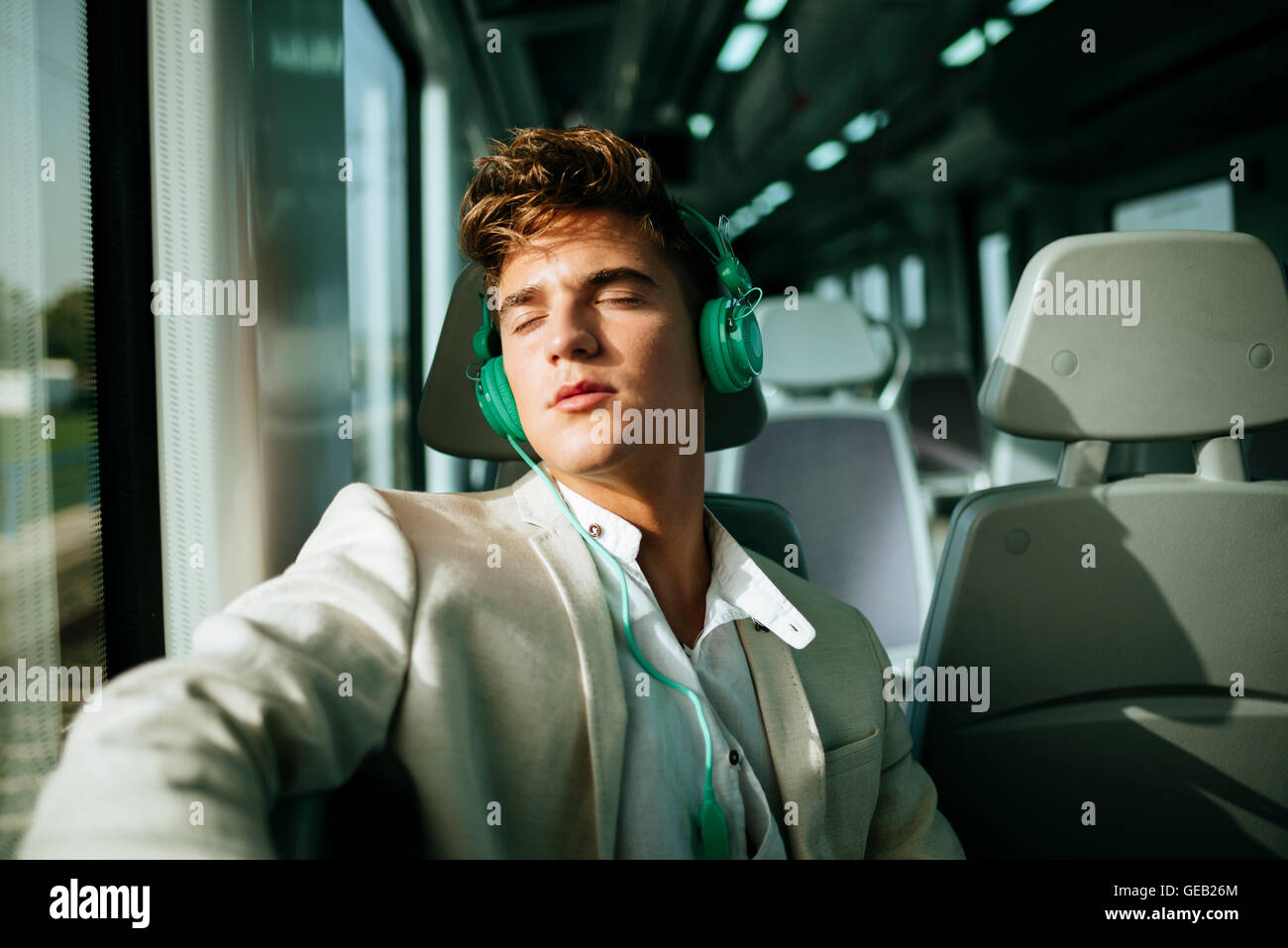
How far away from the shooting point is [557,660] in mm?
921

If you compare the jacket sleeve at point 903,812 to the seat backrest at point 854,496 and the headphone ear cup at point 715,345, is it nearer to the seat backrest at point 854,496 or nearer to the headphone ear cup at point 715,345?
the headphone ear cup at point 715,345

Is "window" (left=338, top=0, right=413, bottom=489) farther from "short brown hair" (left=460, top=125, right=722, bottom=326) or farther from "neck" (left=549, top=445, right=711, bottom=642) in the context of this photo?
"neck" (left=549, top=445, right=711, bottom=642)

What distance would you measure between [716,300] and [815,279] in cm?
1244

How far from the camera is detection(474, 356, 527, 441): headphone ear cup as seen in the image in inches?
46.4

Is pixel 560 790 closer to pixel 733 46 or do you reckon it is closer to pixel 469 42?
pixel 469 42

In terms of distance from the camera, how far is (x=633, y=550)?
110 centimetres

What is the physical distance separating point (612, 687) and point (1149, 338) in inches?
40.9

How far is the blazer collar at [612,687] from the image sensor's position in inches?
34.4

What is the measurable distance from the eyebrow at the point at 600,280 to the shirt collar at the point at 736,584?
0.84ft

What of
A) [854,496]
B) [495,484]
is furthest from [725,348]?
[854,496]

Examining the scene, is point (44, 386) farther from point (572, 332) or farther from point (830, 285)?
point (830, 285)

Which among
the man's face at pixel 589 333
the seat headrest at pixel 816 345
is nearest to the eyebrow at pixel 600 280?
the man's face at pixel 589 333
